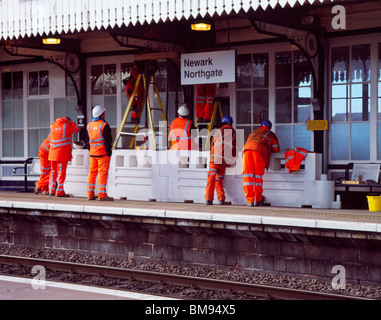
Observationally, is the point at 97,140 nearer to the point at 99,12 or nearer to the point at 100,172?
the point at 100,172

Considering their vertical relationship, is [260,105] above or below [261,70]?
below

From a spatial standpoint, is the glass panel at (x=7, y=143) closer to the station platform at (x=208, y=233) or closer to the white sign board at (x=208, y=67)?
the station platform at (x=208, y=233)

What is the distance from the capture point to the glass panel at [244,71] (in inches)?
568

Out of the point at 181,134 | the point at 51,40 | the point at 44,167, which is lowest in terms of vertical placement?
the point at 44,167

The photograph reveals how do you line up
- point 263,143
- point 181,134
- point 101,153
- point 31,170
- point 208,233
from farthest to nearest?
1. point 31,170
2. point 181,134
3. point 101,153
4. point 263,143
5. point 208,233

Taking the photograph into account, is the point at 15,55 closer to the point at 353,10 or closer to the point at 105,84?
the point at 105,84

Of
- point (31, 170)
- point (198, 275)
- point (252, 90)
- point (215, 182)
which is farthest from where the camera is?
point (31, 170)

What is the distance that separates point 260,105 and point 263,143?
7.94 feet

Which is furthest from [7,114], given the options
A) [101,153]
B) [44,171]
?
[101,153]

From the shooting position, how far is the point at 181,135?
532 inches
